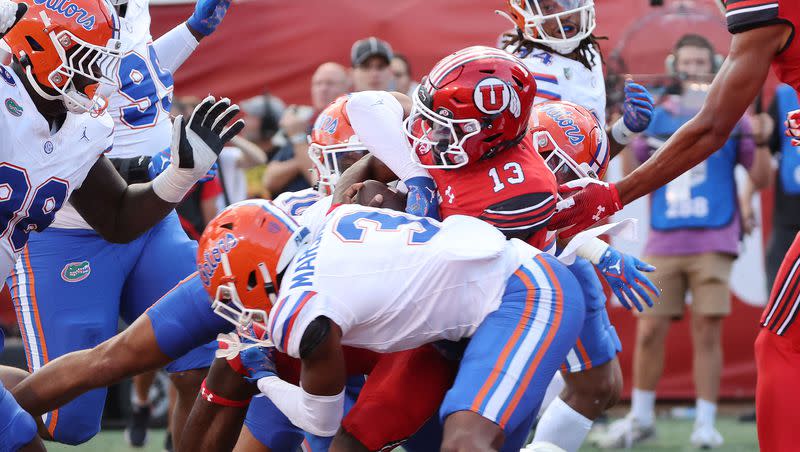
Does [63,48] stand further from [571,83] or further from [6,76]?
[571,83]

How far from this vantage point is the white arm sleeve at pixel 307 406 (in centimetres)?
333

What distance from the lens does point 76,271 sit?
180 inches

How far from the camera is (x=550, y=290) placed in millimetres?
3359

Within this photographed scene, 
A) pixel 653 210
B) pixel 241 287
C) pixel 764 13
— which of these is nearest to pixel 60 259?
pixel 241 287

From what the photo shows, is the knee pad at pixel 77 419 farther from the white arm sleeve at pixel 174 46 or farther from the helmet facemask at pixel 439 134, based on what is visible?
the helmet facemask at pixel 439 134

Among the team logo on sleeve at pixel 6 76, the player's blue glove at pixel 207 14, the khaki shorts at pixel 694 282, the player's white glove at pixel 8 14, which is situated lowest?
the khaki shorts at pixel 694 282

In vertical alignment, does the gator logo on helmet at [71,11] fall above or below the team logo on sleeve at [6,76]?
above

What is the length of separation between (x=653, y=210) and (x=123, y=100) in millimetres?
3241

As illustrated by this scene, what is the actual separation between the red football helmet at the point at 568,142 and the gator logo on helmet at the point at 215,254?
1.22 meters

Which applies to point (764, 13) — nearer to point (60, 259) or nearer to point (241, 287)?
point (241, 287)

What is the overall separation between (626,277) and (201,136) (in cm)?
142

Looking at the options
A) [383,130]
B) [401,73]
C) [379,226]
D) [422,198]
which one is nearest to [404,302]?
[379,226]

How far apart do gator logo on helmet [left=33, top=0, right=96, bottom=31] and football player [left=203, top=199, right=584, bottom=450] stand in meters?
0.79

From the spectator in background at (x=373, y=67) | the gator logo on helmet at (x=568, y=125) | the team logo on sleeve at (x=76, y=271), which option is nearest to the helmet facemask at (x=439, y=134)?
the gator logo on helmet at (x=568, y=125)
